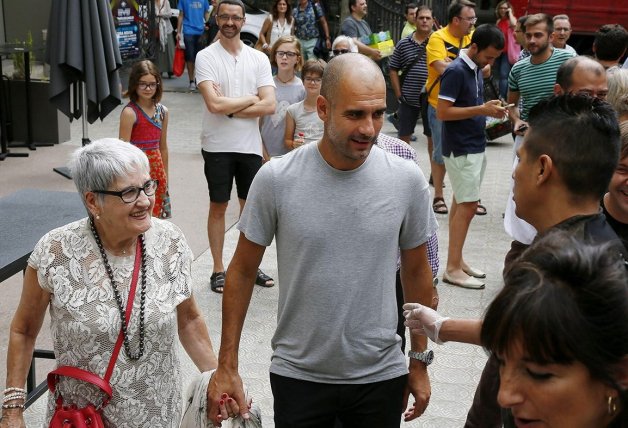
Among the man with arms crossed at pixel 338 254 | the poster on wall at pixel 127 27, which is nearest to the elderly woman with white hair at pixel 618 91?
the man with arms crossed at pixel 338 254

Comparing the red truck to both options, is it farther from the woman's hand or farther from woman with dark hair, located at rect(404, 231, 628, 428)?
woman with dark hair, located at rect(404, 231, 628, 428)

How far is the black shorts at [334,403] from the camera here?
3285 mm

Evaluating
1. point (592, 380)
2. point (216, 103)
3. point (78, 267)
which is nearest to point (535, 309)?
point (592, 380)

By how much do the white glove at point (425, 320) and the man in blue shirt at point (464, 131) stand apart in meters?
4.13

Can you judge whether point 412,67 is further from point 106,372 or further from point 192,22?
point 106,372

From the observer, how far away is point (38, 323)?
3367mm

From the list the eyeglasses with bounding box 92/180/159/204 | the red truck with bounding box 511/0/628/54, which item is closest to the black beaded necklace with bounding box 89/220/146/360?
the eyeglasses with bounding box 92/180/159/204

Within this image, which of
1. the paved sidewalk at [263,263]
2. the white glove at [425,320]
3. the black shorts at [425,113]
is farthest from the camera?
the black shorts at [425,113]

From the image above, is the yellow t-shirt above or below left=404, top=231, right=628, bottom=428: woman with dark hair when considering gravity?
below

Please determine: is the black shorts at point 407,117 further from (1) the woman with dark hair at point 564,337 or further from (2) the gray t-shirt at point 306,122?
(1) the woman with dark hair at point 564,337

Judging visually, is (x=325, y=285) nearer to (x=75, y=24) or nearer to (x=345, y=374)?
(x=345, y=374)

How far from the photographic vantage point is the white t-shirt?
675 cm

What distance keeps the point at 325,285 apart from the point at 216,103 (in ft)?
12.0

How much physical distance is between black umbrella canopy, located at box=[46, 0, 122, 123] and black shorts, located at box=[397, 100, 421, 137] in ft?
10.4
